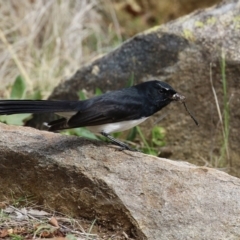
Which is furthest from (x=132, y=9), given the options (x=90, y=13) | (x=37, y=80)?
(x=37, y=80)

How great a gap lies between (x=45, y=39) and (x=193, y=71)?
3.55 m

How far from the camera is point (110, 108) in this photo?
4750 millimetres

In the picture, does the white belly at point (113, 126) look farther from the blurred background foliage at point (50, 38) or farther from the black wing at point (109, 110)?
the blurred background foliage at point (50, 38)

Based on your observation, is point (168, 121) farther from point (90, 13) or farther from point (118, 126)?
point (90, 13)

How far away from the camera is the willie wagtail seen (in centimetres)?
463

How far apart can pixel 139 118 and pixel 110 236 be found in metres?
1.13

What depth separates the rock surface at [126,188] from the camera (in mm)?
3945

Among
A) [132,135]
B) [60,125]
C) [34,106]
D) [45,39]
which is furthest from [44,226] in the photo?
[45,39]

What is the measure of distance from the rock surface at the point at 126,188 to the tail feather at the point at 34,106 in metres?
0.20

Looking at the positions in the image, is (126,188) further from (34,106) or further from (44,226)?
(34,106)

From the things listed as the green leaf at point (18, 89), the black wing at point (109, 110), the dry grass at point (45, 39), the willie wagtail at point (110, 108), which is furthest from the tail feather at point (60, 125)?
the dry grass at point (45, 39)

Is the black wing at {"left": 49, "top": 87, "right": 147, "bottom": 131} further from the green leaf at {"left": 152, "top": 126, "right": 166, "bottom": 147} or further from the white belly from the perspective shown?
the green leaf at {"left": 152, "top": 126, "right": 166, "bottom": 147}

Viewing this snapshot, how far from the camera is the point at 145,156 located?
442 centimetres

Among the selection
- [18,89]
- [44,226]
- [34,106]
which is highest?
[34,106]
